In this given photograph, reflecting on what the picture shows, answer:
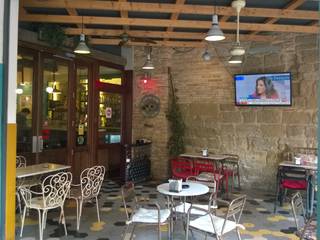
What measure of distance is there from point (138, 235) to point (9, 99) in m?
2.20

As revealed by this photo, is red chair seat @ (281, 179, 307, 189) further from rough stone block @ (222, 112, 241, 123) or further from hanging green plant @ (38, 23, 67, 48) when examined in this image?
hanging green plant @ (38, 23, 67, 48)

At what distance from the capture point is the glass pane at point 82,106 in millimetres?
6609

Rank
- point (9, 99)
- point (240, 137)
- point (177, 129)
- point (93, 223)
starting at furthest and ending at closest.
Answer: point (177, 129), point (240, 137), point (93, 223), point (9, 99)

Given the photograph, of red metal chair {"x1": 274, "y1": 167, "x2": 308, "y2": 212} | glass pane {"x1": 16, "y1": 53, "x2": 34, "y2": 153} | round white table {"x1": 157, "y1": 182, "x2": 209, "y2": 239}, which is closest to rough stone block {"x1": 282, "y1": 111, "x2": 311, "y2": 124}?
red metal chair {"x1": 274, "y1": 167, "x2": 308, "y2": 212}

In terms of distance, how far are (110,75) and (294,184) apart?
15.1ft

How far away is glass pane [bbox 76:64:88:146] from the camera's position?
6.61 m

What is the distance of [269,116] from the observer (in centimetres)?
635

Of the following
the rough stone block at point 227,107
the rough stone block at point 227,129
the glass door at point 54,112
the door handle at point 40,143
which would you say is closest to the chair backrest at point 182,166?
the rough stone block at point 227,129

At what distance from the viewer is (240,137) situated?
264 inches

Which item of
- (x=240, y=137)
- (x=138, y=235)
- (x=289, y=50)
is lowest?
(x=138, y=235)

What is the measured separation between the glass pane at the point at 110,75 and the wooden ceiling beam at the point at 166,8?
2804mm

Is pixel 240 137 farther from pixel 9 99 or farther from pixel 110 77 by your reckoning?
pixel 9 99

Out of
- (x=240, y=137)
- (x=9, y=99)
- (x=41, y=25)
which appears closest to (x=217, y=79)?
(x=240, y=137)

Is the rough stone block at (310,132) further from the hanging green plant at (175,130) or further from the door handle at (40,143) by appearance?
the door handle at (40,143)
